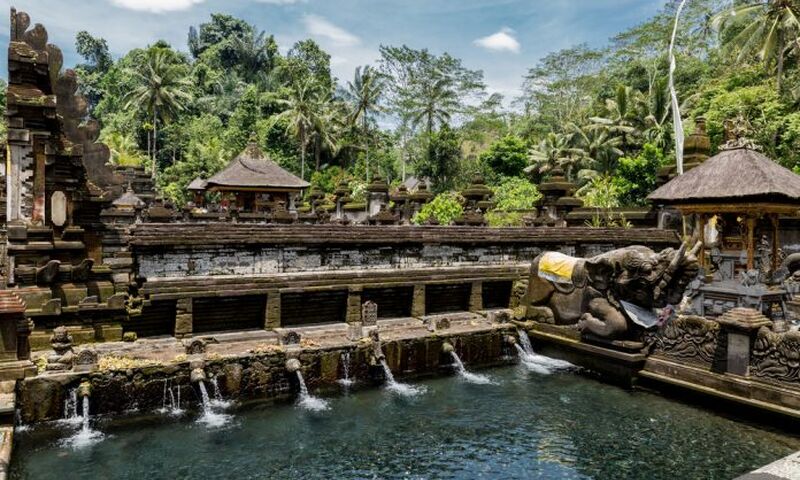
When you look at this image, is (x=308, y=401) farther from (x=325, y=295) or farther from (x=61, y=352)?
(x=61, y=352)

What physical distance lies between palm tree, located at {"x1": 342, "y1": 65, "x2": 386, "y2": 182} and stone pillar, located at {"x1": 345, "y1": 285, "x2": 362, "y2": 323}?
1456 inches


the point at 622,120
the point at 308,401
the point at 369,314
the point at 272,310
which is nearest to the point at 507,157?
the point at 622,120

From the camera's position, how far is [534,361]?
12523 mm

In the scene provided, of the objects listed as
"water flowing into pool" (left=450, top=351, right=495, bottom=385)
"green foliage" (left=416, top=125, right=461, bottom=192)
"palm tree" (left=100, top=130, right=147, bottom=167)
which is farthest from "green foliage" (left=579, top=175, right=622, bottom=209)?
"palm tree" (left=100, top=130, right=147, bottom=167)

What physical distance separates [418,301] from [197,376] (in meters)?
5.90

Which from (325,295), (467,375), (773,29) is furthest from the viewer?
(773,29)

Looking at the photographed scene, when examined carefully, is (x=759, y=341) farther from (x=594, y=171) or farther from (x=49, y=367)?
(x=594, y=171)

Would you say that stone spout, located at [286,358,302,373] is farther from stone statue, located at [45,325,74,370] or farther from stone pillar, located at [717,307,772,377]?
stone pillar, located at [717,307,772,377]

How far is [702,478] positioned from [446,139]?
38.1m

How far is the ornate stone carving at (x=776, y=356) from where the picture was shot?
28.1ft

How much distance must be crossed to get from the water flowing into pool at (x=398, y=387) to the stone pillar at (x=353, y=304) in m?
1.91

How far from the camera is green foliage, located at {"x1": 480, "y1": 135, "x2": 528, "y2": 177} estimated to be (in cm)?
4191

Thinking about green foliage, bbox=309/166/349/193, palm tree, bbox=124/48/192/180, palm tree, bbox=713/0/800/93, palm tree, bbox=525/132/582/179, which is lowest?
green foliage, bbox=309/166/349/193

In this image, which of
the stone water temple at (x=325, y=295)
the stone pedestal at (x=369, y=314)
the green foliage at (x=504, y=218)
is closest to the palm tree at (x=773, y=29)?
the green foliage at (x=504, y=218)
